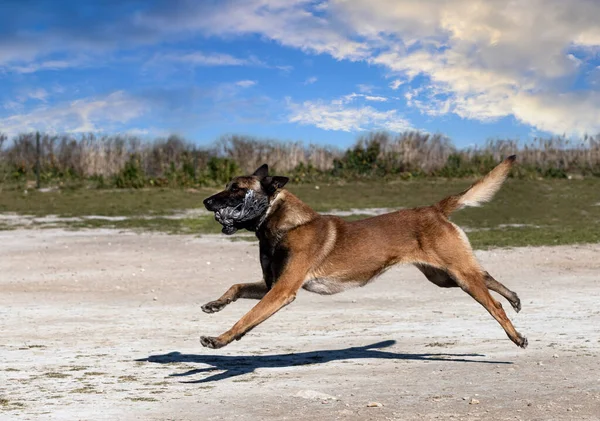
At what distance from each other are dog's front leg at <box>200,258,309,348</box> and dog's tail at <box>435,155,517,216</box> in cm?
175

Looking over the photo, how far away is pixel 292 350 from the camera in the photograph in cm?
1000

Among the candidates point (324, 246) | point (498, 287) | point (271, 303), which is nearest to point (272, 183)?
point (324, 246)

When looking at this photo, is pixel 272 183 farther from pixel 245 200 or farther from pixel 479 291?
pixel 479 291

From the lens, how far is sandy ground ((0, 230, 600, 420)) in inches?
278

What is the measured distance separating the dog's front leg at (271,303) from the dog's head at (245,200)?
569 mm

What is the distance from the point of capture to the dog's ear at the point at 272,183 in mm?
8438

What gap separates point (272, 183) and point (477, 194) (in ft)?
7.63

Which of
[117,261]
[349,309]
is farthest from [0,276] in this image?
[349,309]

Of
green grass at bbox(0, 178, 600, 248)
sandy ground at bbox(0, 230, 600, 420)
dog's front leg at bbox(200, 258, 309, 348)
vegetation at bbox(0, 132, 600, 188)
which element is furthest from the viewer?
vegetation at bbox(0, 132, 600, 188)

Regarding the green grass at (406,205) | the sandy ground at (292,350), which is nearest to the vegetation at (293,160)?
the green grass at (406,205)

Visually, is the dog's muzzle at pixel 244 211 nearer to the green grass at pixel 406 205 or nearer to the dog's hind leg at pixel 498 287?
the dog's hind leg at pixel 498 287

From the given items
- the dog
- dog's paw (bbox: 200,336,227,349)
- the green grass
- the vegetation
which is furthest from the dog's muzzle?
the vegetation

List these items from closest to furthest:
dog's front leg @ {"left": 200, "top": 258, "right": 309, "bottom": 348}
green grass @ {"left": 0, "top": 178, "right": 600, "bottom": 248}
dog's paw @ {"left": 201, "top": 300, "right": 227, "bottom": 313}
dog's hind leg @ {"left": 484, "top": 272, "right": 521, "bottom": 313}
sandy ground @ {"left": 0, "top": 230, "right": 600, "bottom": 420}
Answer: sandy ground @ {"left": 0, "top": 230, "right": 600, "bottom": 420}, dog's front leg @ {"left": 200, "top": 258, "right": 309, "bottom": 348}, dog's paw @ {"left": 201, "top": 300, "right": 227, "bottom": 313}, dog's hind leg @ {"left": 484, "top": 272, "right": 521, "bottom": 313}, green grass @ {"left": 0, "top": 178, "right": 600, "bottom": 248}

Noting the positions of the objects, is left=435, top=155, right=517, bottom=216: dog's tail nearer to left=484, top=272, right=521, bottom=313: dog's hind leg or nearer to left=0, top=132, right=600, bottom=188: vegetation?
left=484, top=272, right=521, bottom=313: dog's hind leg
